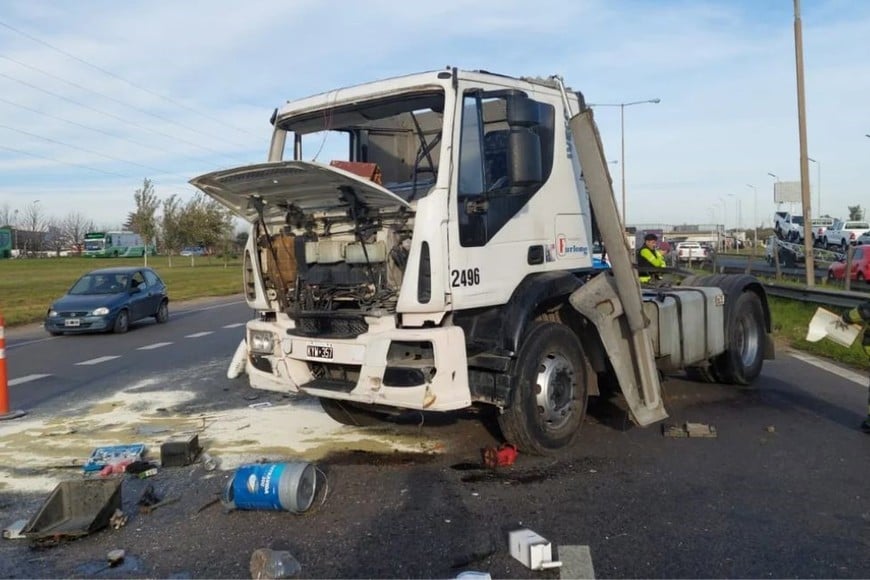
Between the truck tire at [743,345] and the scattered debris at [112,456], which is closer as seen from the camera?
the scattered debris at [112,456]

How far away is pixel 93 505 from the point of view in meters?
5.15

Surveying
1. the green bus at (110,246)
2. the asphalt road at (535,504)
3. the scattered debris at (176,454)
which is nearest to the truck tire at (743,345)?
the asphalt road at (535,504)

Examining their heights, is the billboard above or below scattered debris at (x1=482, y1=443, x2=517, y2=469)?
above

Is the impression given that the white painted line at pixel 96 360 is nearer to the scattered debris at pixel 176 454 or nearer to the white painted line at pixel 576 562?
the scattered debris at pixel 176 454

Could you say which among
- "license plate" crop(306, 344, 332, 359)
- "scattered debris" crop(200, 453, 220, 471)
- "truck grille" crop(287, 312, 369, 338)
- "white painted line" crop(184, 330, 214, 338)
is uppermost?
"truck grille" crop(287, 312, 369, 338)

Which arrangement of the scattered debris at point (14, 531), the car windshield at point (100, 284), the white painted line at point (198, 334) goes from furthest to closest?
the car windshield at point (100, 284)
the white painted line at point (198, 334)
the scattered debris at point (14, 531)

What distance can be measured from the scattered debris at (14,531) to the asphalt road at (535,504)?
5 cm

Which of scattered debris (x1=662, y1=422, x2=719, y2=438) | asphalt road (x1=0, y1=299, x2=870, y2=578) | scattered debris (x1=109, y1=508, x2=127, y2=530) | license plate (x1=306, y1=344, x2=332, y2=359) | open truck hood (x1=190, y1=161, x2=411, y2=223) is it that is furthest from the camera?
scattered debris (x1=662, y1=422, x2=719, y2=438)

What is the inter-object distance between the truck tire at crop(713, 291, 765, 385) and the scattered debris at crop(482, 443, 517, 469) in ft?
13.0

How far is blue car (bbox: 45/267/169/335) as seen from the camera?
17.2m

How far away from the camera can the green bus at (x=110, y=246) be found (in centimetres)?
9262

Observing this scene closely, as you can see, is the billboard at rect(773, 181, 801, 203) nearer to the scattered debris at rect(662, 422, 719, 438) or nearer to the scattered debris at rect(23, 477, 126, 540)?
the scattered debris at rect(662, 422, 719, 438)

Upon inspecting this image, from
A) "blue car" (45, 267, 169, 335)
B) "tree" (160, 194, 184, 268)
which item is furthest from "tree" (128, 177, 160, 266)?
"blue car" (45, 267, 169, 335)

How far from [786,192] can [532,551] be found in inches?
874
